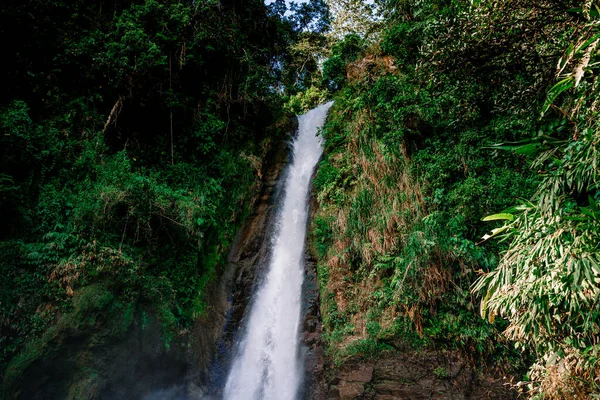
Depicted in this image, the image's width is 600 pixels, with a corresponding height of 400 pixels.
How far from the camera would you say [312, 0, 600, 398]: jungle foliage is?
3338 millimetres

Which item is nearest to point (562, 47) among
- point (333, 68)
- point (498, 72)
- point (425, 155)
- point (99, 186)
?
point (498, 72)

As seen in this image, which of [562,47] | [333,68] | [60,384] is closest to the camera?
[562,47]

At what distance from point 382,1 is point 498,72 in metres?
11.6

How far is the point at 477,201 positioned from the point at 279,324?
545 centimetres

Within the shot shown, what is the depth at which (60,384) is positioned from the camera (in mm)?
4930

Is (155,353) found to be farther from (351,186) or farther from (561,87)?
(561,87)

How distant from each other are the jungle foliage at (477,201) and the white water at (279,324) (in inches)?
38.0

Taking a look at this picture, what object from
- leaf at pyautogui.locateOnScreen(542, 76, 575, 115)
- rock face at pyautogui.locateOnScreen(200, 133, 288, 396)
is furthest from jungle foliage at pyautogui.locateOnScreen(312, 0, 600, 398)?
rock face at pyautogui.locateOnScreen(200, 133, 288, 396)

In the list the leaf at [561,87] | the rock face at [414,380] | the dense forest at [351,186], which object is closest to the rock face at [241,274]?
the dense forest at [351,186]

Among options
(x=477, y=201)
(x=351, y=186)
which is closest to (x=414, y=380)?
(x=477, y=201)

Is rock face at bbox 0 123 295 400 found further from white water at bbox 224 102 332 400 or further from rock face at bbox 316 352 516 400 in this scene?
rock face at bbox 316 352 516 400

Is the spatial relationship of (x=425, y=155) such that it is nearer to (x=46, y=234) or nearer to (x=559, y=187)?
(x=559, y=187)

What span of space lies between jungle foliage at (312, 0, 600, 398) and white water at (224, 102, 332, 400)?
3.17ft

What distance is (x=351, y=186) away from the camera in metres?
9.34
